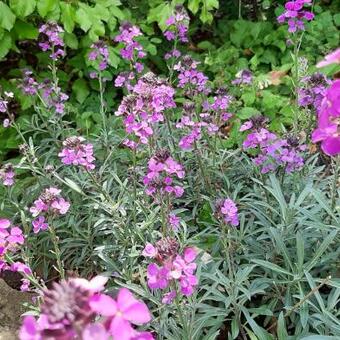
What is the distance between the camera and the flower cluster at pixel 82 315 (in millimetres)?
943

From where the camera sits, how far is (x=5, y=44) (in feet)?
14.1

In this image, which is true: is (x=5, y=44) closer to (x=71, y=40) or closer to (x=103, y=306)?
(x=71, y=40)

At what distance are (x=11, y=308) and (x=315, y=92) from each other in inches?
71.7

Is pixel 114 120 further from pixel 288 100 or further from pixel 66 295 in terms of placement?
pixel 66 295

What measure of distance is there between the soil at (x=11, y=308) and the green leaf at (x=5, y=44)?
1.88 m

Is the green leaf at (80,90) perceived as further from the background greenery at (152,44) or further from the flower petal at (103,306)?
the flower petal at (103,306)

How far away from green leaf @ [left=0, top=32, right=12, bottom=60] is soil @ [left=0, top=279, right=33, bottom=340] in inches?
74.1

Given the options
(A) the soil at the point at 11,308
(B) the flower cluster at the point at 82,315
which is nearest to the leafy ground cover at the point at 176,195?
(B) the flower cluster at the point at 82,315

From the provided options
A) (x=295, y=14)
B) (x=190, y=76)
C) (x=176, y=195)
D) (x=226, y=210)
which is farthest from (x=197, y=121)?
(x=226, y=210)

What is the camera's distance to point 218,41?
5.75 meters

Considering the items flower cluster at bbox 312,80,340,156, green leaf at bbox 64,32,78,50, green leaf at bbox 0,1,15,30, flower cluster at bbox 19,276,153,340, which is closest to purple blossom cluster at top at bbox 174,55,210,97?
green leaf at bbox 0,1,15,30

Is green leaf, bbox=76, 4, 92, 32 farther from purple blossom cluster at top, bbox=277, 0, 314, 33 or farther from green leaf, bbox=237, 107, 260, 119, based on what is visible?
purple blossom cluster at top, bbox=277, 0, 314, 33

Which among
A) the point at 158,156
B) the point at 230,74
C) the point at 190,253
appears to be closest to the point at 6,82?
the point at 230,74

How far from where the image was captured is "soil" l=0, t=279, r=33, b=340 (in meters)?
2.87
